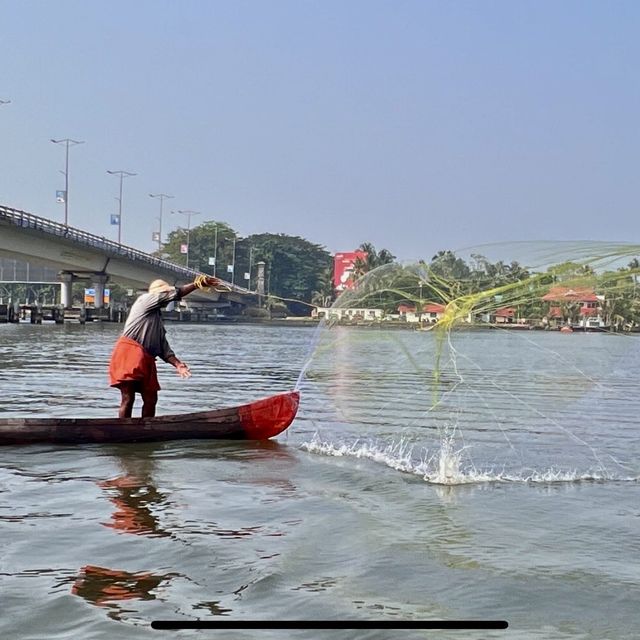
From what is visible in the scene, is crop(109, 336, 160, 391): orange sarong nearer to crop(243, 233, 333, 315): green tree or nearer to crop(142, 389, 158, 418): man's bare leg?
crop(142, 389, 158, 418): man's bare leg

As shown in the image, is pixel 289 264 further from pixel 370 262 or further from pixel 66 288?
pixel 370 262

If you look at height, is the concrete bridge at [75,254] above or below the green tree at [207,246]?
below

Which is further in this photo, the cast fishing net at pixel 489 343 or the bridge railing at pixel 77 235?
the bridge railing at pixel 77 235

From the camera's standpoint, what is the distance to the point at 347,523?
29.0 ft

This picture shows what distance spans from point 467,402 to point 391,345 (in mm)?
8891

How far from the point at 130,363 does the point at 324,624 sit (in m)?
7.46

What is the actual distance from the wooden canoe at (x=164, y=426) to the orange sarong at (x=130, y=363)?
0.54 m

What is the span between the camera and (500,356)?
3697 cm

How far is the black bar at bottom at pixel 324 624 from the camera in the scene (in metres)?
6.09

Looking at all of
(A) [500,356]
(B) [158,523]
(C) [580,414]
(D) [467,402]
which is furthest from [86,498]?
(A) [500,356]

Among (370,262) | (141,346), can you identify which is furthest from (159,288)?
(370,262)

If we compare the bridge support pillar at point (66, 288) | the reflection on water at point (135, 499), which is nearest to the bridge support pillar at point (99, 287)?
the bridge support pillar at point (66, 288)

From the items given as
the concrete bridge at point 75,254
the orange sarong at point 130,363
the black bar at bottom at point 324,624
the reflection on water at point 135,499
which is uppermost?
the concrete bridge at point 75,254

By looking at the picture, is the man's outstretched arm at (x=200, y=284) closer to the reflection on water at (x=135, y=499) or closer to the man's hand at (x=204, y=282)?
the man's hand at (x=204, y=282)
